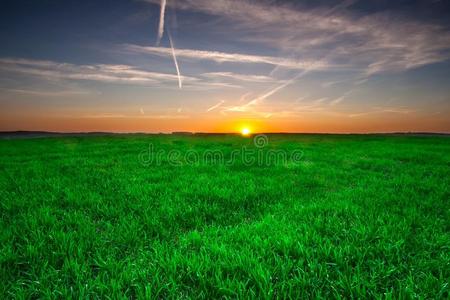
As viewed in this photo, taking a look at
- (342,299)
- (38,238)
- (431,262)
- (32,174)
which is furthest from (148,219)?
(32,174)

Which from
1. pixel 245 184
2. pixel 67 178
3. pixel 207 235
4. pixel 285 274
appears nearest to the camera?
pixel 285 274

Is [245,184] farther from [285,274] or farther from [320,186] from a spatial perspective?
[285,274]

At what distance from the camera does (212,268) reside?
289cm

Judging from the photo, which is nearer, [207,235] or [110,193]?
[207,235]

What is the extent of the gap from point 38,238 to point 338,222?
4298mm

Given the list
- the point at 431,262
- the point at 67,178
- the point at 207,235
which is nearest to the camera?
the point at 431,262

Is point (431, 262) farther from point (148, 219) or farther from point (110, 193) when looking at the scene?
point (110, 193)

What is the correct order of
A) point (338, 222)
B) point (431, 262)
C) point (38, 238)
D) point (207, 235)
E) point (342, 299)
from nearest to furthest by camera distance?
1. point (342, 299)
2. point (431, 262)
3. point (38, 238)
4. point (207, 235)
5. point (338, 222)

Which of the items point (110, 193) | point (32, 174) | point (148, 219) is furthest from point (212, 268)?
point (32, 174)

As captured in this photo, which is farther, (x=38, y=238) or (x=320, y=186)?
(x=320, y=186)

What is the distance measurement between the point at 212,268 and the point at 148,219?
1773 millimetres

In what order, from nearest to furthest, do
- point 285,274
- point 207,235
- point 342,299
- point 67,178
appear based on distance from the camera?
point 342,299, point 285,274, point 207,235, point 67,178

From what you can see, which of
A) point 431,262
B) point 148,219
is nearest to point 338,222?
point 431,262

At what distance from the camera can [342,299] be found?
7.85 feet
